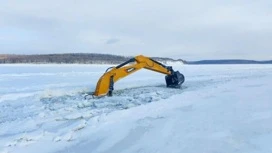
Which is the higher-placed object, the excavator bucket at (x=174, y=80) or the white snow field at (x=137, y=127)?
the excavator bucket at (x=174, y=80)

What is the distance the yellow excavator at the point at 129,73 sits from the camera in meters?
12.1

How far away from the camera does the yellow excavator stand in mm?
12133

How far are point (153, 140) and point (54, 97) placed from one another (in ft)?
23.0

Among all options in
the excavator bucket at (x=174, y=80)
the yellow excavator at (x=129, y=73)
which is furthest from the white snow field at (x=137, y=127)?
the excavator bucket at (x=174, y=80)

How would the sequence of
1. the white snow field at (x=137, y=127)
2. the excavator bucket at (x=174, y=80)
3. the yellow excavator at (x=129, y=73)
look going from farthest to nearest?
1. the excavator bucket at (x=174, y=80)
2. the yellow excavator at (x=129, y=73)
3. the white snow field at (x=137, y=127)

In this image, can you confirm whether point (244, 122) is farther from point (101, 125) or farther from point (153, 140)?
point (101, 125)

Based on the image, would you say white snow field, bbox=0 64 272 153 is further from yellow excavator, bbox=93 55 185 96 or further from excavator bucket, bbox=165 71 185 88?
excavator bucket, bbox=165 71 185 88

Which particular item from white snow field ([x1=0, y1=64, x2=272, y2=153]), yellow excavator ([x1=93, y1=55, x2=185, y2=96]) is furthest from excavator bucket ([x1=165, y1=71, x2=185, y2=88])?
white snow field ([x1=0, y1=64, x2=272, y2=153])

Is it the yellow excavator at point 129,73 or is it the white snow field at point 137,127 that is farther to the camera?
the yellow excavator at point 129,73

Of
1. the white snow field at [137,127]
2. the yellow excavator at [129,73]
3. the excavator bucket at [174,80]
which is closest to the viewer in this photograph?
the white snow field at [137,127]

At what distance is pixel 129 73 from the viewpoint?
44.1ft

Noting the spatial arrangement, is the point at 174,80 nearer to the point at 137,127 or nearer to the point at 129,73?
the point at 129,73

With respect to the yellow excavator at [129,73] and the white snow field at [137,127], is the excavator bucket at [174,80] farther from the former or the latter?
the white snow field at [137,127]

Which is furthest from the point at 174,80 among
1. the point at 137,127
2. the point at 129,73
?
the point at 137,127
